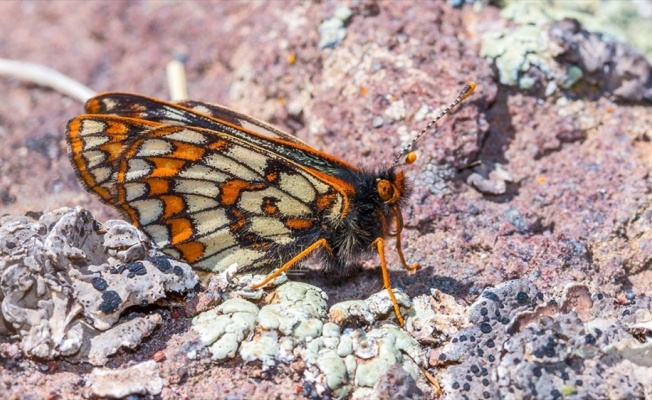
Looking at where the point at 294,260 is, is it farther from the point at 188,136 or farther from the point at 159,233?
the point at 188,136

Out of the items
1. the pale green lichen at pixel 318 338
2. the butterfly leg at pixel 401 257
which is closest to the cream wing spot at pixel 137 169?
the pale green lichen at pixel 318 338

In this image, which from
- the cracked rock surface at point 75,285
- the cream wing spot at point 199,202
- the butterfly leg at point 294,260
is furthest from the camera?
the cream wing spot at point 199,202

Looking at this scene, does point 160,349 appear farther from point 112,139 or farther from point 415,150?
point 415,150

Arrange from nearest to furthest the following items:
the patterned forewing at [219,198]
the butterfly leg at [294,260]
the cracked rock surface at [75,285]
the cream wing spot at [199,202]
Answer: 1. the cracked rock surface at [75,285]
2. the butterfly leg at [294,260]
3. the patterned forewing at [219,198]
4. the cream wing spot at [199,202]

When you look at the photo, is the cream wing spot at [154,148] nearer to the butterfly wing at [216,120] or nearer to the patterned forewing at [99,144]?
the patterned forewing at [99,144]

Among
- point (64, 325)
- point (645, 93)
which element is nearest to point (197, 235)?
point (64, 325)

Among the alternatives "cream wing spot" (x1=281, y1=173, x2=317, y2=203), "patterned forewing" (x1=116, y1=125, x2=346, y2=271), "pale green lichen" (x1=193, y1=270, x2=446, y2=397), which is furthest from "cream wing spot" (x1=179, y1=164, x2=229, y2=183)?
"pale green lichen" (x1=193, y1=270, x2=446, y2=397)
